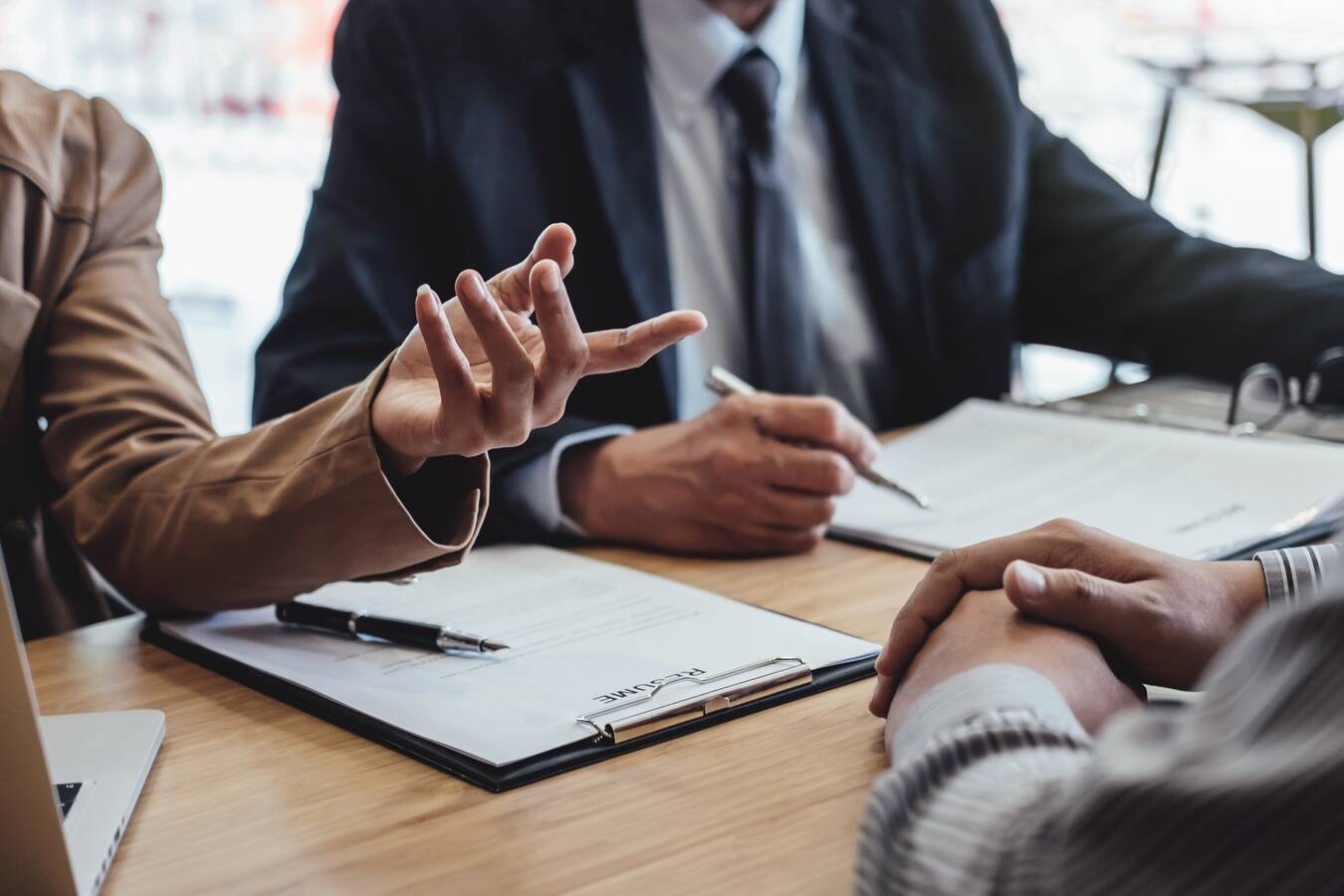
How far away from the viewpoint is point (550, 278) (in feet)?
2.44

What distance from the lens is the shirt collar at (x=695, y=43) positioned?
4.90 feet

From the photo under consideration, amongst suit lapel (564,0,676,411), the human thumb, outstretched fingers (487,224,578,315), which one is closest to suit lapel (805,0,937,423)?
suit lapel (564,0,676,411)

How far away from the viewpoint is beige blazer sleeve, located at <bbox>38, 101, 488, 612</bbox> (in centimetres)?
86

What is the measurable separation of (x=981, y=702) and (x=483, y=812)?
0.24 metres

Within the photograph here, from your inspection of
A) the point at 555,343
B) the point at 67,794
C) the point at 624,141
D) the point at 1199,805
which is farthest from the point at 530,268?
the point at 624,141

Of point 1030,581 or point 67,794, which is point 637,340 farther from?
point 67,794

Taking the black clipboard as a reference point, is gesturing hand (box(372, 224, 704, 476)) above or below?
above

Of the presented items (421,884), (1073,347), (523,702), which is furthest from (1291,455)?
(421,884)

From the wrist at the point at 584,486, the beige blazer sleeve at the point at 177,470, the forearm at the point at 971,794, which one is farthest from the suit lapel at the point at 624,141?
the forearm at the point at 971,794

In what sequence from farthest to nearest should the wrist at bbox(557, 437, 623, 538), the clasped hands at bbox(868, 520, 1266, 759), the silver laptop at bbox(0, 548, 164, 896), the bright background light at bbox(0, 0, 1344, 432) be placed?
1. the bright background light at bbox(0, 0, 1344, 432)
2. the wrist at bbox(557, 437, 623, 538)
3. the clasped hands at bbox(868, 520, 1266, 759)
4. the silver laptop at bbox(0, 548, 164, 896)

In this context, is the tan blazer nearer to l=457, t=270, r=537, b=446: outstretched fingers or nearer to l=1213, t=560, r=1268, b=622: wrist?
l=457, t=270, r=537, b=446: outstretched fingers

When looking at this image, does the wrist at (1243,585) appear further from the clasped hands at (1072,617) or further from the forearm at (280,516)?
the forearm at (280,516)

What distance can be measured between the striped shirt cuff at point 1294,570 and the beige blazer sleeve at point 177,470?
1.52ft

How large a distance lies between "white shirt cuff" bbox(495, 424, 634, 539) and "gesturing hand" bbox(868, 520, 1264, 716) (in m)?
0.45
